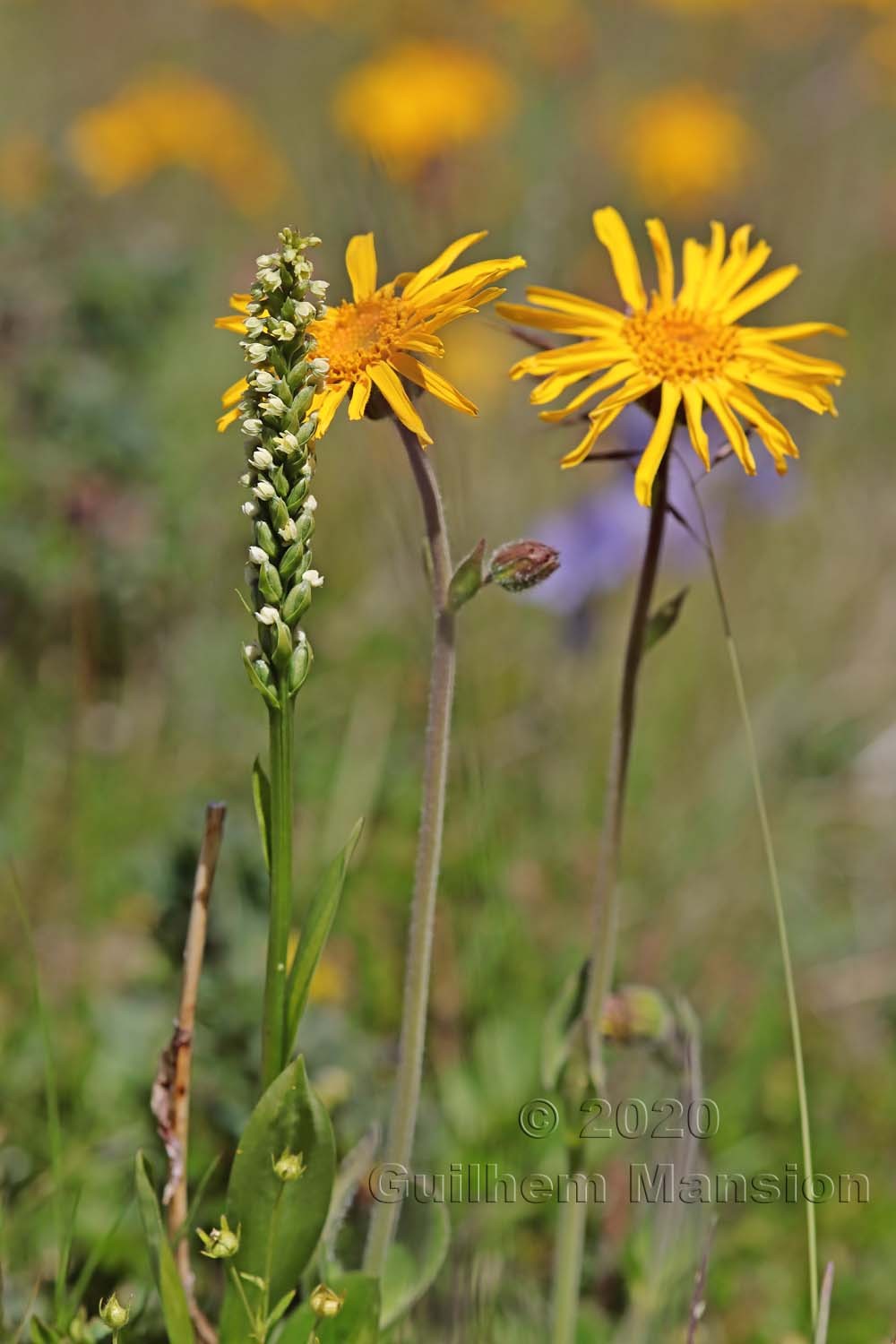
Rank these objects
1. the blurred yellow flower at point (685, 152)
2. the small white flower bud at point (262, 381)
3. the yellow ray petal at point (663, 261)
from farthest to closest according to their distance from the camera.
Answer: the blurred yellow flower at point (685, 152)
the yellow ray petal at point (663, 261)
the small white flower bud at point (262, 381)

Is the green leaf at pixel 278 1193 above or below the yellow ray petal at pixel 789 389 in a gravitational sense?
below

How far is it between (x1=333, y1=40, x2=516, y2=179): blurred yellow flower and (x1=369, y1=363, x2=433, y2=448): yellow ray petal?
4270 millimetres

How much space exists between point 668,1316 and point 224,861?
101 cm

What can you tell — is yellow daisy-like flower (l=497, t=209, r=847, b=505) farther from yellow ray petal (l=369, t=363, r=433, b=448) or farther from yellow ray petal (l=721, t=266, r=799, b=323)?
yellow ray petal (l=369, t=363, r=433, b=448)

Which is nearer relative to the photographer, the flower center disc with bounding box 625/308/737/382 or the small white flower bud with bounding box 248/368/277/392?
the small white flower bud with bounding box 248/368/277/392

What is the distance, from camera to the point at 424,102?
5668 mm

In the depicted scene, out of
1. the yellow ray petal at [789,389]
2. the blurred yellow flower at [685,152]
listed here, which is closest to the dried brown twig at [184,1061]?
the yellow ray petal at [789,389]

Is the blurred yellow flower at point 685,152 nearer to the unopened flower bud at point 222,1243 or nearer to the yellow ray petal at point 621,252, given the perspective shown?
the yellow ray petal at point 621,252

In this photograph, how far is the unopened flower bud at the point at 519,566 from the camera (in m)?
1.34

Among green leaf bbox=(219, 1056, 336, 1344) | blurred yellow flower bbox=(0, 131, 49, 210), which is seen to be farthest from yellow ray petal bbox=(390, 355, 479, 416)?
blurred yellow flower bbox=(0, 131, 49, 210)

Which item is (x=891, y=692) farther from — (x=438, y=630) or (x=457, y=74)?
(x=457, y=74)

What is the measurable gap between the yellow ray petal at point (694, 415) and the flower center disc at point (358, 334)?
1.06 ft

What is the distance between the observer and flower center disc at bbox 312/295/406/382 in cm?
128

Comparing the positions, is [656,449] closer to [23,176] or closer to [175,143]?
[23,176]
